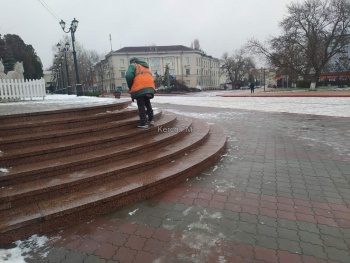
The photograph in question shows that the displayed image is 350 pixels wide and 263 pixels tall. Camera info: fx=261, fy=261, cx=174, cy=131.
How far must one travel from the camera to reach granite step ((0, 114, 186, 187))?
11.7 feet

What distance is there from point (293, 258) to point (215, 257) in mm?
741

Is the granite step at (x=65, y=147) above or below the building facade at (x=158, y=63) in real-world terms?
below

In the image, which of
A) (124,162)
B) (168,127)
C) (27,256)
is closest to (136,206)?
(124,162)

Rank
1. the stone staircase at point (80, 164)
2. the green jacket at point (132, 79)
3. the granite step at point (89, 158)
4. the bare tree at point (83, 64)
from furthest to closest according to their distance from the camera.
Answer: the bare tree at point (83, 64), the green jacket at point (132, 79), the granite step at point (89, 158), the stone staircase at point (80, 164)

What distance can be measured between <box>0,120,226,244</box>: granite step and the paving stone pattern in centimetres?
14

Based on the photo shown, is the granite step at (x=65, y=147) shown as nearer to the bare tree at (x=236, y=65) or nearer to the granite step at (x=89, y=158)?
the granite step at (x=89, y=158)

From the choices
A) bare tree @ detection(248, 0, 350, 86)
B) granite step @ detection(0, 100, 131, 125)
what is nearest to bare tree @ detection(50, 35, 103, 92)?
bare tree @ detection(248, 0, 350, 86)

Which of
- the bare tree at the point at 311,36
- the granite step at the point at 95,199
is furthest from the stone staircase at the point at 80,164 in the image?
the bare tree at the point at 311,36

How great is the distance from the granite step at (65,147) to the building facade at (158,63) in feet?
261

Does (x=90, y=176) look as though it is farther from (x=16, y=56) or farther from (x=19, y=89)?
(x=16, y=56)

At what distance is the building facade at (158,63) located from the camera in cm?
8344

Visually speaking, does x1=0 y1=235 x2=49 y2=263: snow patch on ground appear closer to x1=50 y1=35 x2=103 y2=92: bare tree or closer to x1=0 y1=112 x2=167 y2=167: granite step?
x1=0 y1=112 x2=167 y2=167: granite step

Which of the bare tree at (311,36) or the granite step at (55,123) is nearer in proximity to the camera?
the granite step at (55,123)

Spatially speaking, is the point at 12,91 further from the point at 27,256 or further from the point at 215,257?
the point at 215,257
